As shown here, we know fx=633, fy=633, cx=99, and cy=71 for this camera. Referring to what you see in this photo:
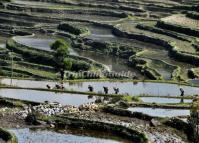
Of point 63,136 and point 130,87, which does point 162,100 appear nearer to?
point 130,87

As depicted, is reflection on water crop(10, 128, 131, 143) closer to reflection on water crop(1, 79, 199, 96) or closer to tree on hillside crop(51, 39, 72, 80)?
reflection on water crop(1, 79, 199, 96)

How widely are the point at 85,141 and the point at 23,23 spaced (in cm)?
4366

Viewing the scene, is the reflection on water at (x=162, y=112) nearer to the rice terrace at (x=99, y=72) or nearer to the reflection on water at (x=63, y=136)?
the rice terrace at (x=99, y=72)

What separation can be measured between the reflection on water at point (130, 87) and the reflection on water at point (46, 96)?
1.77 m

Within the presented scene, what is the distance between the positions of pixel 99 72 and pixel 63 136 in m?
15.5

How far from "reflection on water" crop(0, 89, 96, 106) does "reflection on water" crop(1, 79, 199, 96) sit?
177cm

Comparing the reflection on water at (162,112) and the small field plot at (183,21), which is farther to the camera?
the small field plot at (183,21)

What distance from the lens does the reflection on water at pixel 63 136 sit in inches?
904

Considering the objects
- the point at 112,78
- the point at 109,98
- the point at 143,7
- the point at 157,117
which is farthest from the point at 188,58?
the point at 143,7

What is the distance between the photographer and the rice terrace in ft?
80.2

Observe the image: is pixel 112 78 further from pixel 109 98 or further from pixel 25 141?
pixel 25 141

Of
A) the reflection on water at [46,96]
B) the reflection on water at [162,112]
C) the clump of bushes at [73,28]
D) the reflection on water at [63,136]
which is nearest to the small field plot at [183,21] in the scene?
the clump of bushes at [73,28]

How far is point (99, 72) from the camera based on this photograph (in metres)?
38.9

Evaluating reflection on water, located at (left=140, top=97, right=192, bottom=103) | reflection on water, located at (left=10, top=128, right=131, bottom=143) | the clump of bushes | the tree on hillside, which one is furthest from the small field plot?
reflection on water, located at (left=10, top=128, right=131, bottom=143)
